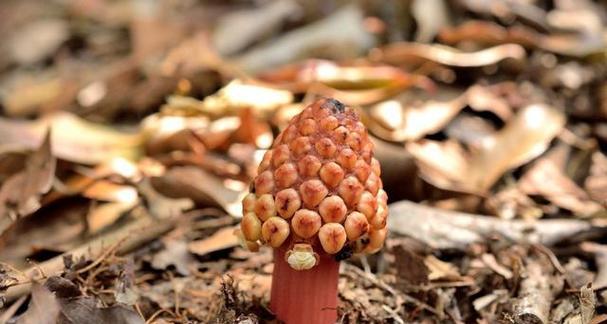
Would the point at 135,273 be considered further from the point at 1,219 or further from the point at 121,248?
the point at 1,219

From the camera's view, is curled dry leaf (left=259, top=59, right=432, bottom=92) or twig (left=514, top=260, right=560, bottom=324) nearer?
twig (left=514, top=260, right=560, bottom=324)

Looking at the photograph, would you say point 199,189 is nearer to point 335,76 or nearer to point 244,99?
point 244,99

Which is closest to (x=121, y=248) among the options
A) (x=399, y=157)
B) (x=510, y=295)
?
(x=399, y=157)

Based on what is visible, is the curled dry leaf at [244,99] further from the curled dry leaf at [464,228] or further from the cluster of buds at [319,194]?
the cluster of buds at [319,194]

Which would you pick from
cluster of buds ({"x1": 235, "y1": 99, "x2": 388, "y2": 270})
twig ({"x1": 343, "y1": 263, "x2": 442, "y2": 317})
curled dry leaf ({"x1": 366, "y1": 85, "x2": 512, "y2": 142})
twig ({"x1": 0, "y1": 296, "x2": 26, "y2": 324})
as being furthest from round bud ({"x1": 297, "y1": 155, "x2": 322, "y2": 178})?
curled dry leaf ({"x1": 366, "y1": 85, "x2": 512, "y2": 142})

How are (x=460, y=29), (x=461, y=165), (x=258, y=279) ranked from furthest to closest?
1. (x=460, y=29)
2. (x=461, y=165)
3. (x=258, y=279)

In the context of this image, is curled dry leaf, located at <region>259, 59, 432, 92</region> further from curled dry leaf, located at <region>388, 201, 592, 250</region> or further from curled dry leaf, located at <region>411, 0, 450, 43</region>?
curled dry leaf, located at <region>388, 201, 592, 250</region>

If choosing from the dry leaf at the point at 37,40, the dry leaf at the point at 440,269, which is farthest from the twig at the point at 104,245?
the dry leaf at the point at 37,40
